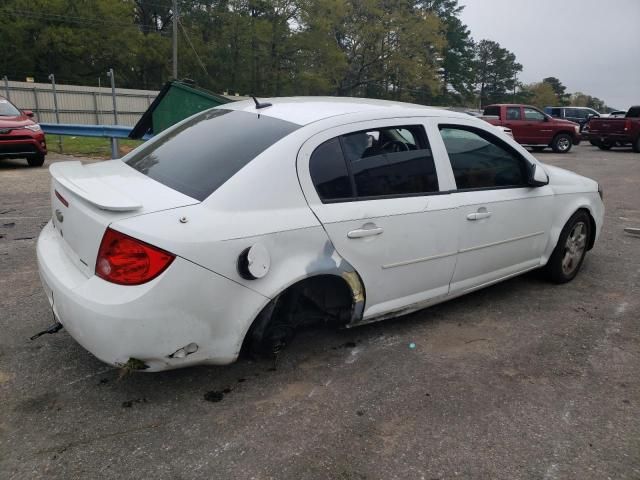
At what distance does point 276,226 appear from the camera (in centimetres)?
265

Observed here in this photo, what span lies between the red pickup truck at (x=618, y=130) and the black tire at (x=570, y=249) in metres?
17.7

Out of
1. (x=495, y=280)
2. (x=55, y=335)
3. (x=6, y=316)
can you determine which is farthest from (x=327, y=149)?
(x=6, y=316)

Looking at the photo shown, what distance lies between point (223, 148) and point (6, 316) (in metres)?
1.98

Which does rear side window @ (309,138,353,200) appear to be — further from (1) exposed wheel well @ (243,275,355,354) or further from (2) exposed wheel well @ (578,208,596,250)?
(2) exposed wheel well @ (578,208,596,250)

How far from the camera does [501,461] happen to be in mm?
2320

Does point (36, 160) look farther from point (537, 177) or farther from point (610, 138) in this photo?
point (610, 138)

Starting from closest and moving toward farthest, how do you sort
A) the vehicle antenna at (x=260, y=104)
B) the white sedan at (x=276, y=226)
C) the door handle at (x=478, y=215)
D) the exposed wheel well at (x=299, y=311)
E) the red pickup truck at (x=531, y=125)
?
the white sedan at (x=276, y=226)
the exposed wheel well at (x=299, y=311)
the vehicle antenna at (x=260, y=104)
the door handle at (x=478, y=215)
the red pickup truck at (x=531, y=125)

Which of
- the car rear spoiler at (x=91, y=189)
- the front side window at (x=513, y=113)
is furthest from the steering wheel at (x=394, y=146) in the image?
the front side window at (x=513, y=113)

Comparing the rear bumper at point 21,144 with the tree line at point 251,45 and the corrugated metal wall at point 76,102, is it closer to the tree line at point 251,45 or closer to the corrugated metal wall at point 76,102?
the corrugated metal wall at point 76,102

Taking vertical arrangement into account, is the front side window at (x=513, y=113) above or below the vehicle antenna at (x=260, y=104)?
below

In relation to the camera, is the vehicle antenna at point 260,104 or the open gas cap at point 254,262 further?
the vehicle antenna at point 260,104

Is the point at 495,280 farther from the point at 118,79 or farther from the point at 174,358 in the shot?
the point at 118,79

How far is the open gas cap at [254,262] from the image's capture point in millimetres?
2533

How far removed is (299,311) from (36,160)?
9.95 m
